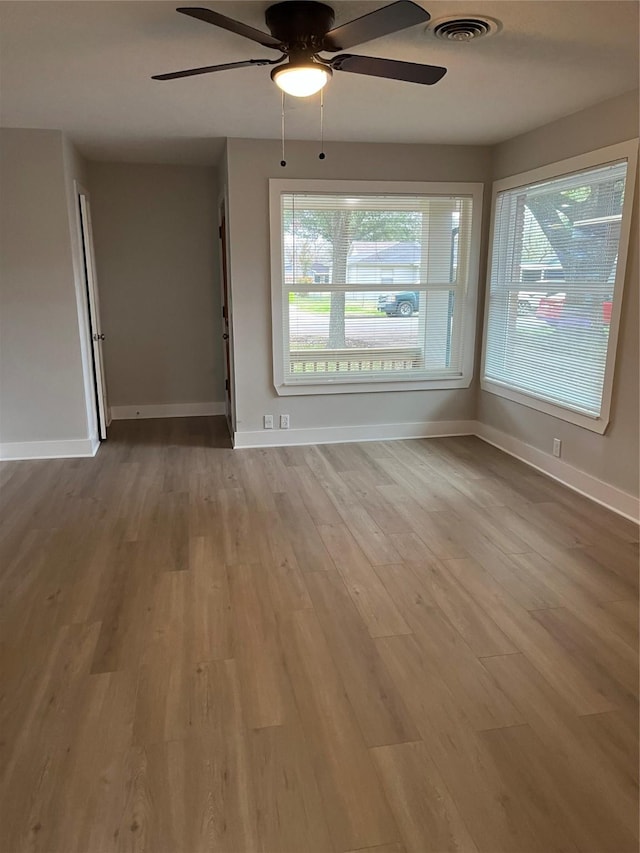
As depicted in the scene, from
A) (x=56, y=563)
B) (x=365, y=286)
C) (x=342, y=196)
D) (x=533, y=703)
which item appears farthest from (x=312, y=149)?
(x=533, y=703)

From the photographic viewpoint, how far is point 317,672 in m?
2.30

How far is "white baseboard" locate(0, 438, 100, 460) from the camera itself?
487 centimetres

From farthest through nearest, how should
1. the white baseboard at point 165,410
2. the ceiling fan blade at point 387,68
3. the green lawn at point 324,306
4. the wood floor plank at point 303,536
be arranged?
the white baseboard at point 165,410 < the green lawn at point 324,306 < the wood floor plank at point 303,536 < the ceiling fan blade at point 387,68

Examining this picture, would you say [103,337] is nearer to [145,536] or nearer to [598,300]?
[145,536]

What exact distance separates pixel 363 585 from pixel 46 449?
127 inches

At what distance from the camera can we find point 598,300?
387cm

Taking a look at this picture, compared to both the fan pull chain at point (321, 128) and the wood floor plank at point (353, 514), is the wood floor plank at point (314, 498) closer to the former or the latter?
the wood floor plank at point (353, 514)

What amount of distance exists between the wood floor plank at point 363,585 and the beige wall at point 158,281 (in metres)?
3.36

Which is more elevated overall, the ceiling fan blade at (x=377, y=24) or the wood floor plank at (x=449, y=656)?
the ceiling fan blade at (x=377, y=24)

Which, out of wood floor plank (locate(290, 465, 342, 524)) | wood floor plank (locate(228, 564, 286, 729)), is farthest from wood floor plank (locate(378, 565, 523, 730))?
wood floor plank (locate(290, 465, 342, 524))

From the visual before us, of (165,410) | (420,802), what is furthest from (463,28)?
(165,410)

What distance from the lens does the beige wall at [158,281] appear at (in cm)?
590

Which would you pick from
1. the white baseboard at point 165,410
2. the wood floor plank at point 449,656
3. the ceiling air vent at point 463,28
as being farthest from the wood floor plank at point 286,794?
the white baseboard at point 165,410

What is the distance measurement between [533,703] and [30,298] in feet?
14.4
